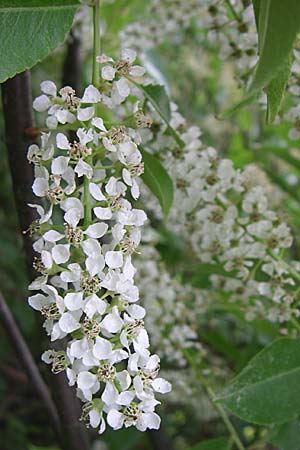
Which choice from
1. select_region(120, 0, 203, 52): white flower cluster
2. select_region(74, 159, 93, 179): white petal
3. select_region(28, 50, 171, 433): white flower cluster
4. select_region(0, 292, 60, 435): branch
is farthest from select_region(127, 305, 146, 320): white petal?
select_region(120, 0, 203, 52): white flower cluster

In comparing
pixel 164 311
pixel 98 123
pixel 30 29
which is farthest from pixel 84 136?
pixel 164 311

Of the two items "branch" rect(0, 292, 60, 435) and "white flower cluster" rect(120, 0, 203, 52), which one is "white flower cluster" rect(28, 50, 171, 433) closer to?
"branch" rect(0, 292, 60, 435)

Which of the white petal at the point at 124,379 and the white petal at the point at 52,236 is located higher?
the white petal at the point at 52,236

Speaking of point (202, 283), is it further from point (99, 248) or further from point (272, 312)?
point (99, 248)

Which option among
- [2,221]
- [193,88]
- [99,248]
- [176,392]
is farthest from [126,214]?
[193,88]

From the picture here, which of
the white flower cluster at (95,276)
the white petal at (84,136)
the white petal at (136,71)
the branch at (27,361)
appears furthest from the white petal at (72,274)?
the branch at (27,361)

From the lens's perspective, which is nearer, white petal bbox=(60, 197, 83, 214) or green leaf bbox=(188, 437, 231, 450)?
white petal bbox=(60, 197, 83, 214)

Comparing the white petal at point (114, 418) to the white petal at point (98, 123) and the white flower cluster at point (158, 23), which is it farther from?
the white flower cluster at point (158, 23)
